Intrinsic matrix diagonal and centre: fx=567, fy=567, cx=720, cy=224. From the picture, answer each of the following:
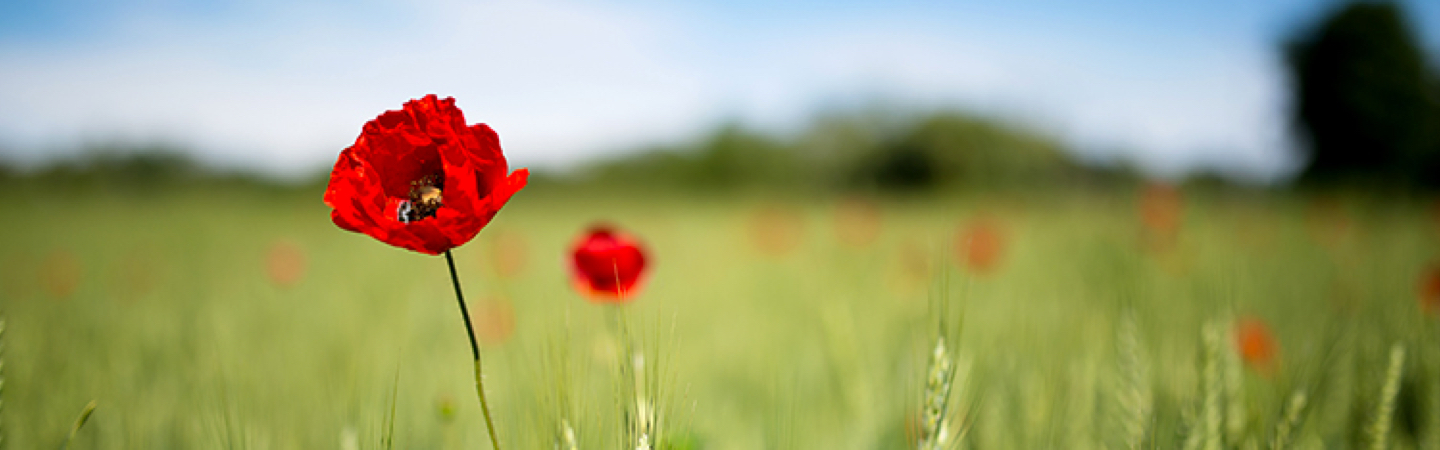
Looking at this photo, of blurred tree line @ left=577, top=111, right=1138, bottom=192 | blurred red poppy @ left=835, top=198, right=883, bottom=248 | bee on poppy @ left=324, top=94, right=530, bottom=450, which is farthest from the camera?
blurred tree line @ left=577, top=111, right=1138, bottom=192

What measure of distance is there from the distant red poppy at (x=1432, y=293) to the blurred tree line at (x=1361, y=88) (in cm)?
776

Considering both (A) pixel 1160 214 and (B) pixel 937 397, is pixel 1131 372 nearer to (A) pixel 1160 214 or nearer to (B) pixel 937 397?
(B) pixel 937 397

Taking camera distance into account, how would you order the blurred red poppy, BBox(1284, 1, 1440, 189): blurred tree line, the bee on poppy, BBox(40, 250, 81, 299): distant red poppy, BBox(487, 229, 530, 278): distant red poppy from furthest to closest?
BBox(1284, 1, 1440, 189): blurred tree line → the blurred red poppy → BBox(40, 250, 81, 299): distant red poppy → BBox(487, 229, 530, 278): distant red poppy → the bee on poppy

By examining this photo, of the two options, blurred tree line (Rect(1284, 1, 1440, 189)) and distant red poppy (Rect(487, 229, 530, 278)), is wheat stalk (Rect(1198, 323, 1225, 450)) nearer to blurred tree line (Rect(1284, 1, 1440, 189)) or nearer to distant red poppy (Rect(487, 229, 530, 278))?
distant red poppy (Rect(487, 229, 530, 278))

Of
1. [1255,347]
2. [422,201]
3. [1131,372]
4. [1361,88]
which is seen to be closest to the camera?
[422,201]

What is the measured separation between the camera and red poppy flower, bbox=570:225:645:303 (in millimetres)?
586

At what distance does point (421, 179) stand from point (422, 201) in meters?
0.02

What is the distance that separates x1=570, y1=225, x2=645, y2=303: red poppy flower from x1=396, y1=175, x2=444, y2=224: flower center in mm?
253

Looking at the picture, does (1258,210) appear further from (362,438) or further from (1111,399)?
(362,438)

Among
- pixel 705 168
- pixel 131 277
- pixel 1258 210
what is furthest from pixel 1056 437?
pixel 705 168

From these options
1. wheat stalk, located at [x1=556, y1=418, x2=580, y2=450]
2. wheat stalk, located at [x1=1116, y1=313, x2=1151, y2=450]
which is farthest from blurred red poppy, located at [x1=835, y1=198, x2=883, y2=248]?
wheat stalk, located at [x1=556, y1=418, x2=580, y2=450]

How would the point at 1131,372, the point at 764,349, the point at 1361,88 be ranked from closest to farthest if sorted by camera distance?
1. the point at 1131,372
2. the point at 764,349
3. the point at 1361,88

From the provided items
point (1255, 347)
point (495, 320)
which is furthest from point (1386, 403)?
point (495, 320)

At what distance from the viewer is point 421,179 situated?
33 centimetres
